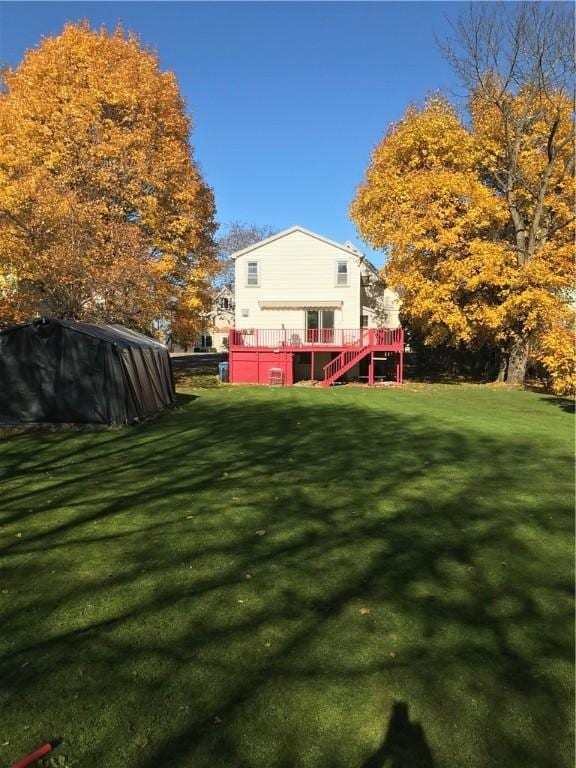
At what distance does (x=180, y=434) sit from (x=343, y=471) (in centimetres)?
445

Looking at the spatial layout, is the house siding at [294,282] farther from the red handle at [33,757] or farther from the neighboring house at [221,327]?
the red handle at [33,757]

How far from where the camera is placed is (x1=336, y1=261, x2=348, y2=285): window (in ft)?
93.5

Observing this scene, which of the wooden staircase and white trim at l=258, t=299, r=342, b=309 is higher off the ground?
white trim at l=258, t=299, r=342, b=309

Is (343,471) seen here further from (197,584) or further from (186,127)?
(186,127)

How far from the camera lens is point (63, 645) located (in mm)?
3658

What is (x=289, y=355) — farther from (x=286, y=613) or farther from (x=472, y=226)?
(x=286, y=613)

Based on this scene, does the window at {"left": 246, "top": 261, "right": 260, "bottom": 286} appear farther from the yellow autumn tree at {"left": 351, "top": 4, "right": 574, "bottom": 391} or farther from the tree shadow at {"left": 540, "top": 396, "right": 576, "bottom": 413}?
the tree shadow at {"left": 540, "top": 396, "right": 576, "bottom": 413}

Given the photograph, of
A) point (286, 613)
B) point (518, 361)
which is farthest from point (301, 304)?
point (286, 613)

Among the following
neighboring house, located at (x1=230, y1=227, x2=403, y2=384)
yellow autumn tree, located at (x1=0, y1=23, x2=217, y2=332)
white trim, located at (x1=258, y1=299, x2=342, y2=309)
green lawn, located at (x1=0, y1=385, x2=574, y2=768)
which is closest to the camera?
green lawn, located at (x1=0, y1=385, x2=574, y2=768)

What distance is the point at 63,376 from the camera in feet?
41.1

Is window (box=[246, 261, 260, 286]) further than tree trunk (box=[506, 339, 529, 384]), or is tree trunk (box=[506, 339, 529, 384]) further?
window (box=[246, 261, 260, 286])

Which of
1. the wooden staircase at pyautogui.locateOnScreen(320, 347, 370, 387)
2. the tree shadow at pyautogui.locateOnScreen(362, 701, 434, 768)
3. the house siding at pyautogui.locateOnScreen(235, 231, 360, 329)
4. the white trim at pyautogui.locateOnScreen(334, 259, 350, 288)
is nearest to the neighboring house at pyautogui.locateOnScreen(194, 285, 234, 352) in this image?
the house siding at pyautogui.locateOnScreen(235, 231, 360, 329)

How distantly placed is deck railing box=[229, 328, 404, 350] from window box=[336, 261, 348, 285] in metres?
2.69

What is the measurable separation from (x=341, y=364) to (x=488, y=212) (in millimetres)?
9109
